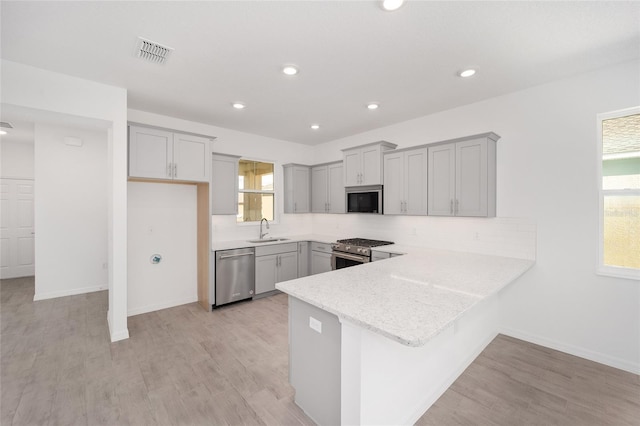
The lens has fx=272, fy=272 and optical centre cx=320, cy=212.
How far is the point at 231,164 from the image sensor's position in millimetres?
4441

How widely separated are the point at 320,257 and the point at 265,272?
101 centimetres

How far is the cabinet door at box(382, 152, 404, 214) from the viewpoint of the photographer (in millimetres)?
3967

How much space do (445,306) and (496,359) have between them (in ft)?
5.83

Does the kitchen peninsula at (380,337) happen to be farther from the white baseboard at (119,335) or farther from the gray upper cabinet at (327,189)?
the gray upper cabinet at (327,189)

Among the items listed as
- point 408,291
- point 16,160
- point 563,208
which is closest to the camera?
point 408,291

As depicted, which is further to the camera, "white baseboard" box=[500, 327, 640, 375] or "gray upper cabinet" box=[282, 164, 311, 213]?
"gray upper cabinet" box=[282, 164, 311, 213]

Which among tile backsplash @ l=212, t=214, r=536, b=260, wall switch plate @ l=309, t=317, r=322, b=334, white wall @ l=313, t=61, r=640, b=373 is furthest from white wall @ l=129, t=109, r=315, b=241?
white wall @ l=313, t=61, r=640, b=373

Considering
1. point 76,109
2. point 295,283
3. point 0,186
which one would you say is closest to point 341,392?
point 295,283

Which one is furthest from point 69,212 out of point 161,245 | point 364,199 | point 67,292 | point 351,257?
point 364,199

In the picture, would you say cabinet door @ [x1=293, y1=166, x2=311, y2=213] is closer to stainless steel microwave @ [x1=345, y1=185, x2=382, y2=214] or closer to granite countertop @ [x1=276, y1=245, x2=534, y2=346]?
stainless steel microwave @ [x1=345, y1=185, x2=382, y2=214]

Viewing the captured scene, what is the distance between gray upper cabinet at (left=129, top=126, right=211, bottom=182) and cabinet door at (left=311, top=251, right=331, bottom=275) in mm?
2263

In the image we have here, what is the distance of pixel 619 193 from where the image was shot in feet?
8.64

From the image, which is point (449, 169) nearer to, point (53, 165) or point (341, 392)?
point (341, 392)

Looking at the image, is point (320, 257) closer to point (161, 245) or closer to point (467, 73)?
point (161, 245)
